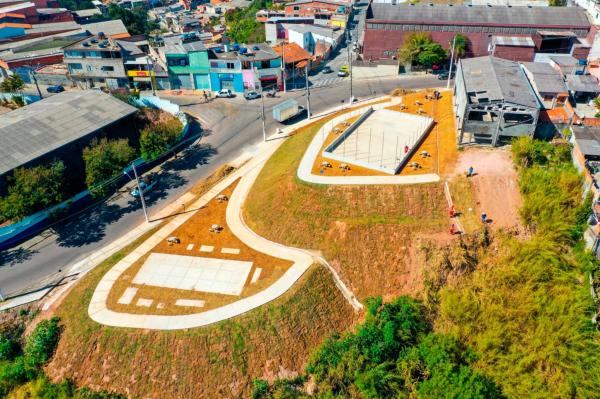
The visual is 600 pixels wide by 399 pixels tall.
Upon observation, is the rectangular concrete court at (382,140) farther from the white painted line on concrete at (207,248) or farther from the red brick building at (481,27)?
the red brick building at (481,27)

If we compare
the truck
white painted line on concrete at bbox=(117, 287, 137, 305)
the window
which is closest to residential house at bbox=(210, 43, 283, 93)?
the truck

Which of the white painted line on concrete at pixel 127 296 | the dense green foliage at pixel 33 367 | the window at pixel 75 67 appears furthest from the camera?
the window at pixel 75 67

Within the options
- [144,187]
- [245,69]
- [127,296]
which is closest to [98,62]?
[245,69]

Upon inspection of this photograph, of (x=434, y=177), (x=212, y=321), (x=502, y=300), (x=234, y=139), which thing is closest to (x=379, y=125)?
(x=434, y=177)

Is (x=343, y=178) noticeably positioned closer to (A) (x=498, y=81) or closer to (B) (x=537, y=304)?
(B) (x=537, y=304)

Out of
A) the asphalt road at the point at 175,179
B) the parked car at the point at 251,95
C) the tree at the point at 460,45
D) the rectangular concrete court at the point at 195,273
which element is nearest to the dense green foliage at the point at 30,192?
the asphalt road at the point at 175,179

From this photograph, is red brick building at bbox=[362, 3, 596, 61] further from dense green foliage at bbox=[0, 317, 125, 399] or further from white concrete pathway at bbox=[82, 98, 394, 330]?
dense green foliage at bbox=[0, 317, 125, 399]
